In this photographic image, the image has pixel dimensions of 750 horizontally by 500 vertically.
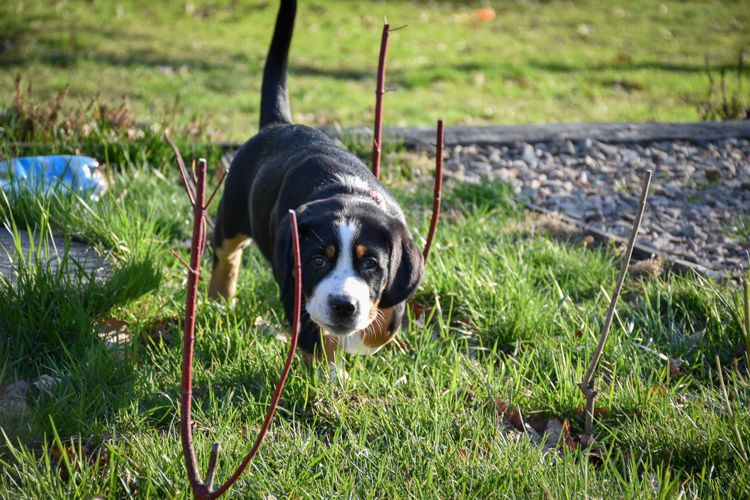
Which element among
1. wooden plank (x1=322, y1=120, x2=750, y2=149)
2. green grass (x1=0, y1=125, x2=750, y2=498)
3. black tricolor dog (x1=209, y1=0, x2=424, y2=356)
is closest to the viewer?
green grass (x1=0, y1=125, x2=750, y2=498)

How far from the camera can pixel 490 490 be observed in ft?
7.94

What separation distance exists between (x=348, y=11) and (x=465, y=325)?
10963 millimetres

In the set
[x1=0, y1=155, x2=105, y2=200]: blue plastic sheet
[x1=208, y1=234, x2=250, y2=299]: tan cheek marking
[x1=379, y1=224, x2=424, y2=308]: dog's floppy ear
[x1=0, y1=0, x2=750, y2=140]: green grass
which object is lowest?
[x1=0, y1=0, x2=750, y2=140]: green grass

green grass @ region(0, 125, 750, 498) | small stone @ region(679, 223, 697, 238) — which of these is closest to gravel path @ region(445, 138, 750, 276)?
small stone @ region(679, 223, 697, 238)

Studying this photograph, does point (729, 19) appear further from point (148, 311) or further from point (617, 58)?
point (148, 311)

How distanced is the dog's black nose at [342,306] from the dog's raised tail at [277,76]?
178cm

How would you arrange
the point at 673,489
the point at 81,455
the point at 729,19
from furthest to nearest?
the point at 729,19, the point at 81,455, the point at 673,489

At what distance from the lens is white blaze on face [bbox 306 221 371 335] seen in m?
2.76

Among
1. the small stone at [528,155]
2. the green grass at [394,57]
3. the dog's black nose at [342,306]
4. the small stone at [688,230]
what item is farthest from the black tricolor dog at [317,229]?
the green grass at [394,57]

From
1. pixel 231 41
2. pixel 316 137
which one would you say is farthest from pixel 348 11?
pixel 316 137

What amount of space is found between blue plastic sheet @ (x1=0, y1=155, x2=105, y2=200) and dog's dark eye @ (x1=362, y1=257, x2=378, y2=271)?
1.84 m

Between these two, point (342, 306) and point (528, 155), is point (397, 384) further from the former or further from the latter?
point (528, 155)

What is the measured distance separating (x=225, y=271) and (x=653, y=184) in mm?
3149

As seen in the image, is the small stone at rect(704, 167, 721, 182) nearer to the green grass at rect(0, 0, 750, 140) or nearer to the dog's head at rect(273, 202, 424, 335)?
the green grass at rect(0, 0, 750, 140)
